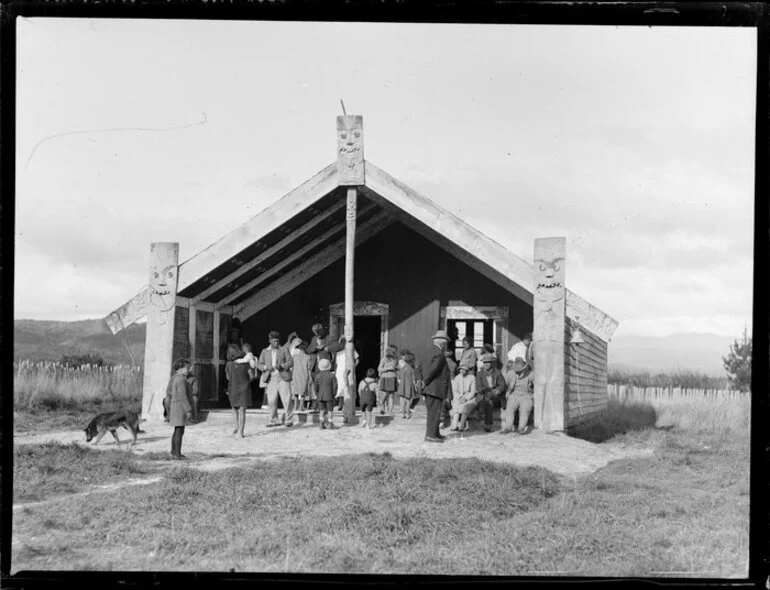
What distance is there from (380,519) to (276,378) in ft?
21.0

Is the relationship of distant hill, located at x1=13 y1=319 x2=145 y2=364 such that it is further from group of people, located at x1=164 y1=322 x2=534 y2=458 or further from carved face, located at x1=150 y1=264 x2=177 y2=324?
group of people, located at x1=164 y1=322 x2=534 y2=458

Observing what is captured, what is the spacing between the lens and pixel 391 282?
1692 cm

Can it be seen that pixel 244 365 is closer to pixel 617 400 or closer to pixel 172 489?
pixel 172 489

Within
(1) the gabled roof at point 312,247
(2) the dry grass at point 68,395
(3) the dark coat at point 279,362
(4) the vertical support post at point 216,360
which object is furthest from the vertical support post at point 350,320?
(2) the dry grass at point 68,395

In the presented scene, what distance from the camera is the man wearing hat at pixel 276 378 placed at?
12992 mm

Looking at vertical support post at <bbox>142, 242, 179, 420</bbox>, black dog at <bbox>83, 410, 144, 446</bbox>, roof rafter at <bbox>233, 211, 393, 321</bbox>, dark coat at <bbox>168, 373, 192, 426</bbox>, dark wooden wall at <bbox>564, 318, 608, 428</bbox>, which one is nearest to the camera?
dark coat at <bbox>168, 373, 192, 426</bbox>

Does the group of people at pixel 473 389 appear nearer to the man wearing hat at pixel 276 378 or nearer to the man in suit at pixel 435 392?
the man in suit at pixel 435 392

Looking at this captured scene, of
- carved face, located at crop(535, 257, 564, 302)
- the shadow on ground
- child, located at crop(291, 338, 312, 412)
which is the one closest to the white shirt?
the shadow on ground

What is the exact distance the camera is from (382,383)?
45.7ft

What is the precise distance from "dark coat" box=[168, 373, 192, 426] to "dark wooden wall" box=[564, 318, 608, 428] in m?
5.65

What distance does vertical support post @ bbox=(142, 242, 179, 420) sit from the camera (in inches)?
503

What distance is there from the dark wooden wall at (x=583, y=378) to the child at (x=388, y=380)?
10.2 ft

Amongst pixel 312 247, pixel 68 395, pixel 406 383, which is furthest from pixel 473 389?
pixel 68 395

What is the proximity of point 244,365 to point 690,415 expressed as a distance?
518 inches
